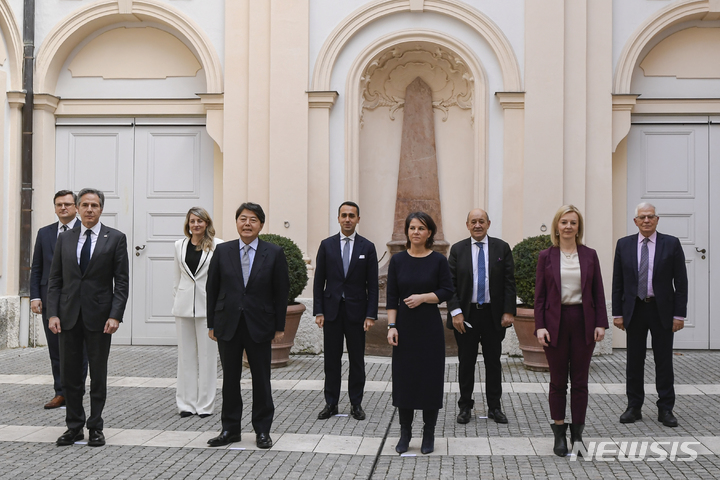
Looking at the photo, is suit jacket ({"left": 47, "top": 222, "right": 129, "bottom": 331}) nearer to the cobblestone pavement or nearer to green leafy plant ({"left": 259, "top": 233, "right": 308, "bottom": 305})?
the cobblestone pavement

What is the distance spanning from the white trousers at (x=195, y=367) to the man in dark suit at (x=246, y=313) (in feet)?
3.51

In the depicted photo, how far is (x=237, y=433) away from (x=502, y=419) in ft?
7.27

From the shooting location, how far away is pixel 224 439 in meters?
5.61

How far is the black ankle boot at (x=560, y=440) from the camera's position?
211 inches

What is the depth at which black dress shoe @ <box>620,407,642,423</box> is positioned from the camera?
252 inches

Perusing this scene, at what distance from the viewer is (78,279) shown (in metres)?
5.71

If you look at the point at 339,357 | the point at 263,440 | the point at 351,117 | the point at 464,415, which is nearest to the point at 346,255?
the point at 339,357

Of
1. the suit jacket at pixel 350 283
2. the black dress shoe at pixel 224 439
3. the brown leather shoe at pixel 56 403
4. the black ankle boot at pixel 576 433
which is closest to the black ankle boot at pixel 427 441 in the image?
the black ankle boot at pixel 576 433

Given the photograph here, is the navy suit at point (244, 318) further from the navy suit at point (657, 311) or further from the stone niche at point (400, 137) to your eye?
the stone niche at point (400, 137)

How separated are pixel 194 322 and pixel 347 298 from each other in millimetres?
1384

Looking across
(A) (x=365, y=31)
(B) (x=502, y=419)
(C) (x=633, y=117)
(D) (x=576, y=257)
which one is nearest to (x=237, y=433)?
(B) (x=502, y=419)

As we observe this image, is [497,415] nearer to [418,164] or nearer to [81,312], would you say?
[81,312]

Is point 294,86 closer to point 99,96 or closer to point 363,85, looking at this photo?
point 363,85

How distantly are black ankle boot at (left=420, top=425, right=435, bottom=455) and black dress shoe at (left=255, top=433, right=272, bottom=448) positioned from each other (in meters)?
1.10
